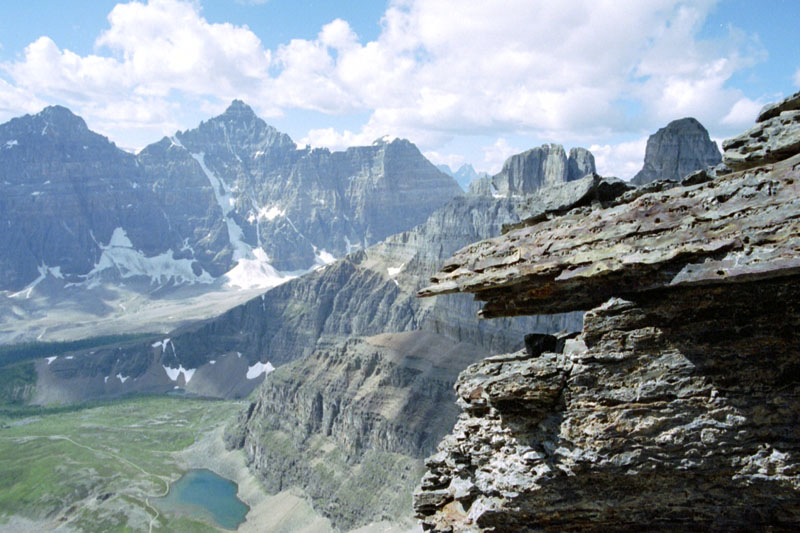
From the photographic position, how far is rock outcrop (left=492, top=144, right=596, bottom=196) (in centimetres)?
14750

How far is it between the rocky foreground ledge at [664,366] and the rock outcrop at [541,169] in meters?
130

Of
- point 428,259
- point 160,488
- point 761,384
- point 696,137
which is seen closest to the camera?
point 761,384

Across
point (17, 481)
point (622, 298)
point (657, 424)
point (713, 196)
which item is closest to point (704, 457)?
point (657, 424)

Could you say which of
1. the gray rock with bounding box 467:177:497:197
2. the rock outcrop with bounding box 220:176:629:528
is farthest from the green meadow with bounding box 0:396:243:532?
the gray rock with bounding box 467:177:497:197

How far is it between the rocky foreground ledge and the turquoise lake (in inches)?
4144

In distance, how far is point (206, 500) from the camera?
394 feet

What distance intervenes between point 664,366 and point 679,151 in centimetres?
10203

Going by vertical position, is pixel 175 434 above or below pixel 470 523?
below

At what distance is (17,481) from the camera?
12912 centimetres

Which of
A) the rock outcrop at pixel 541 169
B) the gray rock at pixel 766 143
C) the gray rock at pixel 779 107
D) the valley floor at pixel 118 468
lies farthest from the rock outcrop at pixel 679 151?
the gray rock at pixel 766 143

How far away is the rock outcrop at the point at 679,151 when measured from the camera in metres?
104

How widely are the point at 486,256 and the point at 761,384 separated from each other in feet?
27.1

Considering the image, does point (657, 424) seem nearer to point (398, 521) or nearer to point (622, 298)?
point (622, 298)

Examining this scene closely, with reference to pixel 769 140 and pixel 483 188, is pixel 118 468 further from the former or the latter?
pixel 769 140
